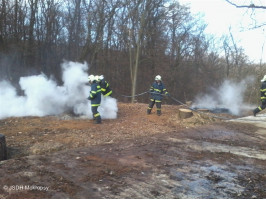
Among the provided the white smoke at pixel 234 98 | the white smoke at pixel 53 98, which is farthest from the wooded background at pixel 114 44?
the white smoke at pixel 53 98

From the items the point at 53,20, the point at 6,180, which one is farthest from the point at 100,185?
the point at 53,20

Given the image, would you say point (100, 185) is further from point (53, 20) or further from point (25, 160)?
point (53, 20)

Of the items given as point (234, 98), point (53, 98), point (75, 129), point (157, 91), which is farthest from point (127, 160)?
point (234, 98)

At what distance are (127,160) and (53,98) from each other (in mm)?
6759

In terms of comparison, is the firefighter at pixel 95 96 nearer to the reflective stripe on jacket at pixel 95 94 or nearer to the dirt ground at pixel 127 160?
the reflective stripe on jacket at pixel 95 94

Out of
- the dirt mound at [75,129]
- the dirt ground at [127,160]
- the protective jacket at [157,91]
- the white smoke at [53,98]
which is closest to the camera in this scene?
the dirt ground at [127,160]

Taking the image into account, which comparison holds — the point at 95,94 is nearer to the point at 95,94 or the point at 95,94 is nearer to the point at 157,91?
the point at 95,94

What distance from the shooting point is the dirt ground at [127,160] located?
444 cm

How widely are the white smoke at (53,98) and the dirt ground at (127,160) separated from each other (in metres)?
0.85

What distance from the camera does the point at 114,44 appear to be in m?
31.3

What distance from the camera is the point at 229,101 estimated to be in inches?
849

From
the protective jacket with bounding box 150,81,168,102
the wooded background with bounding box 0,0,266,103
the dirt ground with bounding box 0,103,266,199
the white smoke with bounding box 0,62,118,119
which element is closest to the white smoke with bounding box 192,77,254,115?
the wooded background with bounding box 0,0,266,103

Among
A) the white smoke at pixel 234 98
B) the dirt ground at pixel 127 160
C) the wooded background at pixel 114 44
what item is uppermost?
the wooded background at pixel 114 44

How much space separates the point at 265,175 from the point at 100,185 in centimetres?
360
